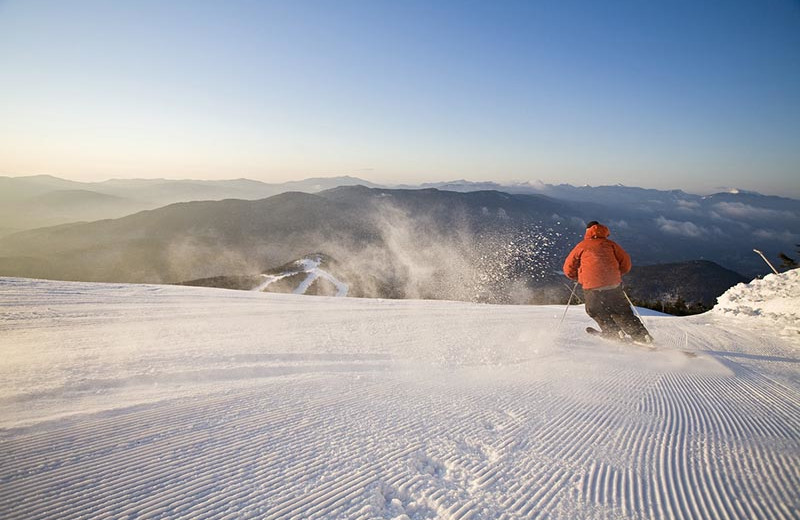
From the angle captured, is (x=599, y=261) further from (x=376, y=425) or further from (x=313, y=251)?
(x=313, y=251)

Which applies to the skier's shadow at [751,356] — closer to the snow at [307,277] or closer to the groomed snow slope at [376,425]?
the groomed snow slope at [376,425]

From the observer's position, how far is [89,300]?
22.8 ft

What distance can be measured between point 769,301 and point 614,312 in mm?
5234

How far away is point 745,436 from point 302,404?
3.93 meters

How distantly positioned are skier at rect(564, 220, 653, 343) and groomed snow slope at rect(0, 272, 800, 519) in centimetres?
51

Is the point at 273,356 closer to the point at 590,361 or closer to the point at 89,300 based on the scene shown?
the point at 590,361

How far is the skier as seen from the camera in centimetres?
609

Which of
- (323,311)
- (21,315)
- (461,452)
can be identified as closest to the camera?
(461,452)

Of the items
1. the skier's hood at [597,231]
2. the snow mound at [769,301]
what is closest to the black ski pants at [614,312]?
the skier's hood at [597,231]

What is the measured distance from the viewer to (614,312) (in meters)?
6.18

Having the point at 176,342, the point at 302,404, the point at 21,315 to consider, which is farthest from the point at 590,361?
the point at 21,315

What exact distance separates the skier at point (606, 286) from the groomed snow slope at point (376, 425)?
0.51m

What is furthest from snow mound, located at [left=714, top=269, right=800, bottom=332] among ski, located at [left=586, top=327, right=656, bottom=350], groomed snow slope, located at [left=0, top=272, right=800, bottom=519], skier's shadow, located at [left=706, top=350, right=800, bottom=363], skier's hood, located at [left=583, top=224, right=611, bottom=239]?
skier's hood, located at [left=583, top=224, right=611, bottom=239]

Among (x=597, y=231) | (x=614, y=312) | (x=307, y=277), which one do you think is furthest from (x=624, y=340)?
(x=307, y=277)
